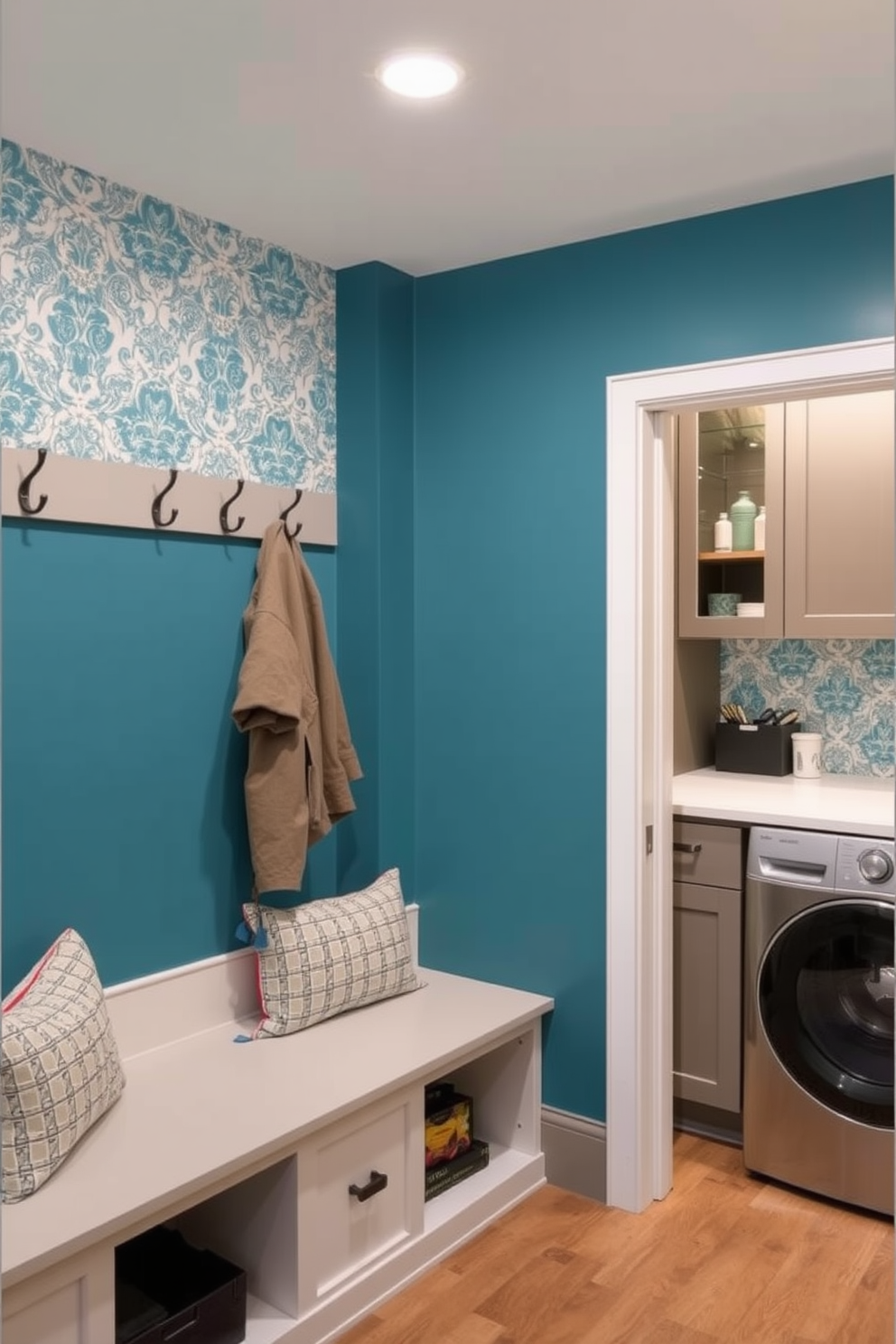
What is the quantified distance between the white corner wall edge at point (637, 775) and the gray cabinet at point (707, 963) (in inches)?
12.1

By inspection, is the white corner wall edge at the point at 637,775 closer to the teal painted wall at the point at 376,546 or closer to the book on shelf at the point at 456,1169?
the book on shelf at the point at 456,1169

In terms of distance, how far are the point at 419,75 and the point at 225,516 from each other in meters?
1.10

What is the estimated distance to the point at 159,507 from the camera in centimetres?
256

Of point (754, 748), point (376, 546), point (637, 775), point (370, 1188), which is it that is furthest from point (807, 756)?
point (370, 1188)

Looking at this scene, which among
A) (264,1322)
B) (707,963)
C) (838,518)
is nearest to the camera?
(264,1322)

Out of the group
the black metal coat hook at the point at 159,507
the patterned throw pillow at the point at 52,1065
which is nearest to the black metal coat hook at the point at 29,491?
the black metal coat hook at the point at 159,507

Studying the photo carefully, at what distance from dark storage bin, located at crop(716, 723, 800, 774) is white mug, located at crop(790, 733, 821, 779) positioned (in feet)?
0.13

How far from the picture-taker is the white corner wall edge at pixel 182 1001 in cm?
251

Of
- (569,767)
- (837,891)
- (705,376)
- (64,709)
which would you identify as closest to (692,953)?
(837,891)

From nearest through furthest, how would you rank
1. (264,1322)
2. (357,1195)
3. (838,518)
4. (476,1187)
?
1. (264,1322)
2. (357,1195)
3. (476,1187)
4. (838,518)

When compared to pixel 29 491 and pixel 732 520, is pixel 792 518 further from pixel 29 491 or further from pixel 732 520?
pixel 29 491

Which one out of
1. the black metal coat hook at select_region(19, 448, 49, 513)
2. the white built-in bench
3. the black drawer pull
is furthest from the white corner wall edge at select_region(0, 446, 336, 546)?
the black drawer pull

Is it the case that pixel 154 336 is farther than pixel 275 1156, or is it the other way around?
Answer: pixel 154 336

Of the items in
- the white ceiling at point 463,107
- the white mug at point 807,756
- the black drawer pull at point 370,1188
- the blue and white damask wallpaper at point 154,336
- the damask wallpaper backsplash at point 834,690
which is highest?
the white ceiling at point 463,107
